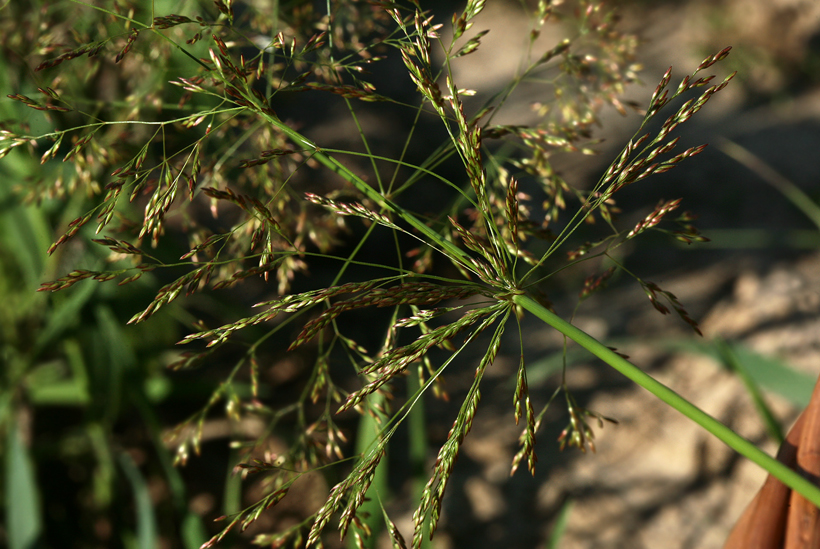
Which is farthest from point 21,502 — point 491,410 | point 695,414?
point 695,414

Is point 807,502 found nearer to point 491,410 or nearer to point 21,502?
point 491,410

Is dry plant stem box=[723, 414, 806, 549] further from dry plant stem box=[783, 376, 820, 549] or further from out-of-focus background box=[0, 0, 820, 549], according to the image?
out-of-focus background box=[0, 0, 820, 549]

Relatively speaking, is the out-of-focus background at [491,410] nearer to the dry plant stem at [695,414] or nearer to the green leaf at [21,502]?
the green leaf at [21,502]

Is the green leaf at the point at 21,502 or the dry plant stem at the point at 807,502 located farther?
the green leaf at the point at 21,502

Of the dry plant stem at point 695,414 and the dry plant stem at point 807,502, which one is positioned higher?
the dry plant stem at point 695,414

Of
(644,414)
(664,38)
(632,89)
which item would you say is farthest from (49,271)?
(664,38)

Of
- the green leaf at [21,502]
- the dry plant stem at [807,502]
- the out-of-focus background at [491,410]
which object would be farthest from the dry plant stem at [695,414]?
the green leaf at [21,502]

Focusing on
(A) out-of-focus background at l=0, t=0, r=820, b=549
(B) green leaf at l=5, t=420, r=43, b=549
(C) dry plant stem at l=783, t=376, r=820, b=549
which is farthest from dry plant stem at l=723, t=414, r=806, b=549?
(B) green leaf at l=5, t=420, r=43, b=549
